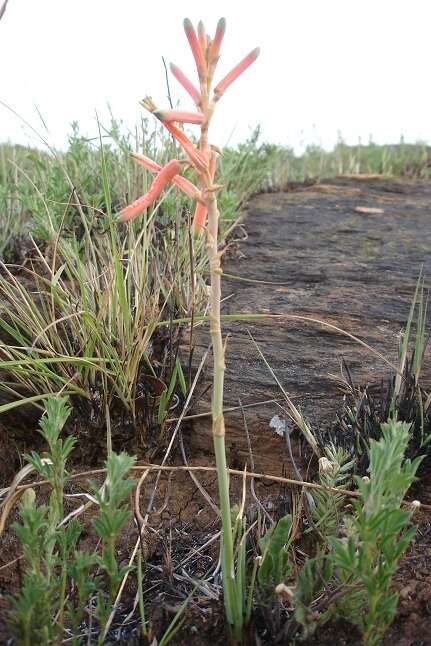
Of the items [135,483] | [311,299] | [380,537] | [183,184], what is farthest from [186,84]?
[311,299]

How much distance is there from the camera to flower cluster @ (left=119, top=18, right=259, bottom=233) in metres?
1.00

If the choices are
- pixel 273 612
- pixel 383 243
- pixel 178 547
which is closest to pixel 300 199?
pixel 383 243

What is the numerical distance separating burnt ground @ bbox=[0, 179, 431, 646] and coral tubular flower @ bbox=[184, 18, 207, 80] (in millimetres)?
914

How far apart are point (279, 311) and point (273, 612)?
4.71 feet

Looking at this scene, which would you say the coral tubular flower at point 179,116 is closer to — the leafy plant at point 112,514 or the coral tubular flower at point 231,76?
the coral tubular flower at point 231,76

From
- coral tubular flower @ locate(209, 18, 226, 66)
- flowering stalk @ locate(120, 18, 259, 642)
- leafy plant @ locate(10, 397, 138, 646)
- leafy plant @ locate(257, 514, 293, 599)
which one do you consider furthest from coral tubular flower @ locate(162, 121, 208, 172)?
leafy plant @ locate(257, 514, 293, 599)

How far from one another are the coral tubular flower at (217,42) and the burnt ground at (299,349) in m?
0.92

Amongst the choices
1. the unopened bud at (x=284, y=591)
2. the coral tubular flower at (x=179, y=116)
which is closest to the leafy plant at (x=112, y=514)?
the unopened bud at (x=284, y=591)

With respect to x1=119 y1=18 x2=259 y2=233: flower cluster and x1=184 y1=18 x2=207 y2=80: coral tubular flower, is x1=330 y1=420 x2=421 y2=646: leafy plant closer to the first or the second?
x1=119 y1=18 x2=259 y2=233: flower cluster

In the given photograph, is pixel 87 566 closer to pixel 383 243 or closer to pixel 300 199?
pixel 383 243

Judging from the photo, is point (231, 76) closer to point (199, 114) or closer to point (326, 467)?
point (199, 114)

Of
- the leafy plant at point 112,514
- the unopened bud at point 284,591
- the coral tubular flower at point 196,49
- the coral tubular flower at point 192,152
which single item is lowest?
the unopened bud at point 284,591

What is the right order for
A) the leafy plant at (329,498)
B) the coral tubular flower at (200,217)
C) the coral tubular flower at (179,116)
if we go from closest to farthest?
1. the coral tubular flower at (179,116)
2. the coral tubular flower at (200,217)
3. the leafy plant at (329,498)

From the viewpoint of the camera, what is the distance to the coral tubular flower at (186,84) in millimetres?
1033
